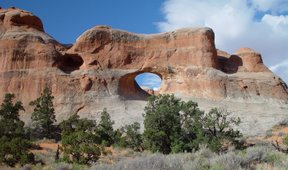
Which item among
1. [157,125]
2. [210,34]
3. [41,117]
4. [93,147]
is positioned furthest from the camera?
[210,34]

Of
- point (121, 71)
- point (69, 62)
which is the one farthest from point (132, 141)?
point (69, 62)

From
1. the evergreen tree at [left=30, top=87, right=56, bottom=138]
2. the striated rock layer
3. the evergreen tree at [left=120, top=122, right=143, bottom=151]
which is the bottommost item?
the evergreen tree at [left=120, top=122, right=143, bottom=151]

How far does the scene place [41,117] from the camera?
112 ft

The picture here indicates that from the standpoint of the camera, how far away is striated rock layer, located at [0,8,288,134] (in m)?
42.0

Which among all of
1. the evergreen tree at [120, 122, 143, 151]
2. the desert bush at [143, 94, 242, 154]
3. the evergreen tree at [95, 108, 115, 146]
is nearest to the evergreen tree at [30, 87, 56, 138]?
the evergreen tree at [95, 108, 115, 146]

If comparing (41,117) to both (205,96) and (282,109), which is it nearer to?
(205,96)

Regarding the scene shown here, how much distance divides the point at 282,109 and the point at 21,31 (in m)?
34.7

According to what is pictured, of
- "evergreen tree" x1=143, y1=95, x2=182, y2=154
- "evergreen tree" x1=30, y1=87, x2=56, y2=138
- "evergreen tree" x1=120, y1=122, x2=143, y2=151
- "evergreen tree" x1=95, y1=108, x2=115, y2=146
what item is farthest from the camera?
"evergreen tree" x1=30, y1=87, x2=56, y2=138

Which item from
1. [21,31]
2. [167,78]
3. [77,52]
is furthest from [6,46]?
[167,78]

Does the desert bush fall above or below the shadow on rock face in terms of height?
below

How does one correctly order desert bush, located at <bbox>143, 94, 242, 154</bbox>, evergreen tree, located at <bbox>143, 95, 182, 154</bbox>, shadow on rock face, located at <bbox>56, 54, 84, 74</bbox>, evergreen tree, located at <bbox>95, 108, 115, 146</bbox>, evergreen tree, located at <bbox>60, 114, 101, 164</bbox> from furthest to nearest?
shadow on rock face, located at <bbox>56, 54, 84, 74</bbox>, evergreen tree, located at <bbox>95, 108, 115, 146</bbox>, evergreen tree, located at <bbox>143, 95, 182, 154</bbox>, desert bush, located at <bbox>143, 94, 242, 154</bbox>, evergreen tree, located at <bbox>60, 114, 101, 164</bbox>

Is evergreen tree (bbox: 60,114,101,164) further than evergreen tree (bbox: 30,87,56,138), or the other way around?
evergreen tree (bbox: 30,87,56,138)

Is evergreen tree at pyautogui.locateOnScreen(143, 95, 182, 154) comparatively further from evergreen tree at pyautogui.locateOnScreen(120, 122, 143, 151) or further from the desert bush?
evergreen tree at pyautogui.locateOnScreen(120, 122, 143, 151)

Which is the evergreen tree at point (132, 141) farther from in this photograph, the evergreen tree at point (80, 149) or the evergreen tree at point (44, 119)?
the evergreen tree at point (80, 149)
